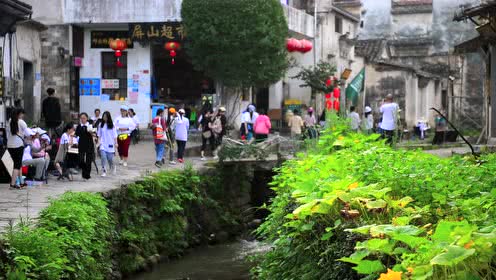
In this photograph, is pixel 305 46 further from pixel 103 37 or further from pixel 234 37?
pixel 103 37

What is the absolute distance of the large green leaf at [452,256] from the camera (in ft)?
14.4

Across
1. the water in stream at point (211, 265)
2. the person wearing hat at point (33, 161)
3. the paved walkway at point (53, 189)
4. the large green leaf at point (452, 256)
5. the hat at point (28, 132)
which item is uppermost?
the hat at point (28, 132)

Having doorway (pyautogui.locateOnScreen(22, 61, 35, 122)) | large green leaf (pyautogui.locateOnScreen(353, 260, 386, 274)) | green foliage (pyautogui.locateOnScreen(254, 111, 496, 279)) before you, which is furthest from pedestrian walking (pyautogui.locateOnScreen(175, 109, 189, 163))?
large green leaf (pyautogui.locateOnScreen(353, 260, 386, 274))

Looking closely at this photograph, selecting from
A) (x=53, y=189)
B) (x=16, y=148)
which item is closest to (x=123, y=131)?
(x=53, y=189)

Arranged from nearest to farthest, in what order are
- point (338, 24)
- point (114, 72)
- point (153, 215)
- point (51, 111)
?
point (153, 215) < point (51, 111) < point (114, 72) < point (338, 24)

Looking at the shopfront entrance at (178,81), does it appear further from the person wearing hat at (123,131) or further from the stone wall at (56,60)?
the person wearing hat at (123,131)

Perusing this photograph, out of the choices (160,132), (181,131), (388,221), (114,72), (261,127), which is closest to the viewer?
(388,221)

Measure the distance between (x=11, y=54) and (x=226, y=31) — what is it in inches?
333

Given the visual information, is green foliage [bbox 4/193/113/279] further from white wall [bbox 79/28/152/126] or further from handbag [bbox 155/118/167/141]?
white wall [bbox 79/28/152/126]

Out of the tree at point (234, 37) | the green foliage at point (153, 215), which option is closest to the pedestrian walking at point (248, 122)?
the tree at point (234, 37)

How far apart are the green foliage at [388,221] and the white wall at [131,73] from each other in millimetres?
20551

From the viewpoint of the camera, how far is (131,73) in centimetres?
3052

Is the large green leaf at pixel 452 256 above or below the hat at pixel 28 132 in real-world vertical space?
below

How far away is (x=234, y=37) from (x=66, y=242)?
18.4 meters
